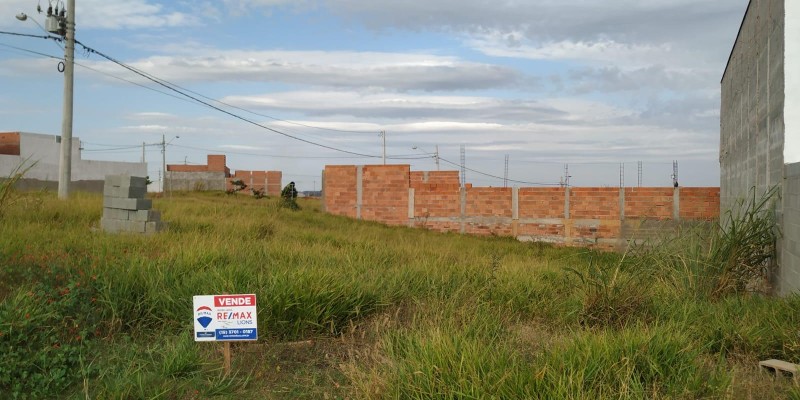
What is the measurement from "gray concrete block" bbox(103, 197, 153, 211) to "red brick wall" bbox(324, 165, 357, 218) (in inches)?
483

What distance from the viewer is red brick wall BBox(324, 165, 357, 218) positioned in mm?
24328

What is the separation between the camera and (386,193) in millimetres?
23516

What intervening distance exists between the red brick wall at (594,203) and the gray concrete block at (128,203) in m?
12.7

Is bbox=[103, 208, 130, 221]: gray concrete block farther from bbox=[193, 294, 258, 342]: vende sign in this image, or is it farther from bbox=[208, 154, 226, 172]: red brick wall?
bbox=[208, 154, 226, 172]: red brick wall

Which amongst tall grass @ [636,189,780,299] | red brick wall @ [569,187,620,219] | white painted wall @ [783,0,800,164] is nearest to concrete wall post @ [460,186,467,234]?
red brick wall @ [569,187,620,219]

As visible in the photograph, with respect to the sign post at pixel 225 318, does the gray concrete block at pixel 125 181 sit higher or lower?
higher

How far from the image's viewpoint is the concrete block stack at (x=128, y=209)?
11992 mm

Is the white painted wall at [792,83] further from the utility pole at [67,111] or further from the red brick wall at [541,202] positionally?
the utility pole at [67,111]

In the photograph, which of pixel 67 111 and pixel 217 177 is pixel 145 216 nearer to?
pixel 67 111

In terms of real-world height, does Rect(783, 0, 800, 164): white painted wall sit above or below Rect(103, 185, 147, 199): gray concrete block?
above

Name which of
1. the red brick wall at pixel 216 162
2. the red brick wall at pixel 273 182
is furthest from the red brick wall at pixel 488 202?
the red brick wall at pixel 216 162

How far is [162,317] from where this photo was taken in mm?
6629

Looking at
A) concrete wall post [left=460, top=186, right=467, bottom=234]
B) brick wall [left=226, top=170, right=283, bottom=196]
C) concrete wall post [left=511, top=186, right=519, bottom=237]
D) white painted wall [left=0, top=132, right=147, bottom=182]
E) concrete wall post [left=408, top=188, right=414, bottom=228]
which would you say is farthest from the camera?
brick wall [left=226, top=170, right=283, bottom=196]

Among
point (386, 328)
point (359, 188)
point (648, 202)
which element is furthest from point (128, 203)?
point (648, 202)
